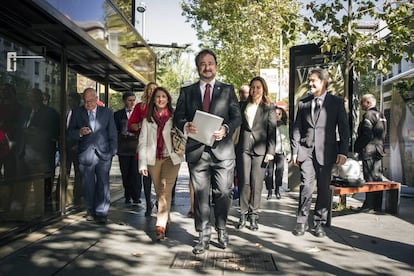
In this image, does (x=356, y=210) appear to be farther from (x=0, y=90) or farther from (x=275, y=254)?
(x=0, y=90)

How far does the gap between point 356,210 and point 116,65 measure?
4.83m

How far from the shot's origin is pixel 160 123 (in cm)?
611

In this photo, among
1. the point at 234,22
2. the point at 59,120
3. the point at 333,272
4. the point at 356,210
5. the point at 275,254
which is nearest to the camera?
the point at 333,272

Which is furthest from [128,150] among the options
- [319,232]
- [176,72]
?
[176,72]

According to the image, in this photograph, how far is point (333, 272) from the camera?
445 centimetres

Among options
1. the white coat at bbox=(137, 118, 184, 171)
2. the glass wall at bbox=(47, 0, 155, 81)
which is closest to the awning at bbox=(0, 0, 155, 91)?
the glass wall at bbox=(47, 0, 155, 81)

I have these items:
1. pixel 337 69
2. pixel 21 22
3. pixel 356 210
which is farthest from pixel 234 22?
pixel 21 22

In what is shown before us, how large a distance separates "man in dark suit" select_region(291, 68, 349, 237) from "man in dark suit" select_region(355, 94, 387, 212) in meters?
2.34

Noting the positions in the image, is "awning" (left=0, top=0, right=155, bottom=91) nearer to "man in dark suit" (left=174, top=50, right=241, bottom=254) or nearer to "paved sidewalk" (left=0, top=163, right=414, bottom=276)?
"man in dark suit" (left=174, top=50, right=241, bottom=254)

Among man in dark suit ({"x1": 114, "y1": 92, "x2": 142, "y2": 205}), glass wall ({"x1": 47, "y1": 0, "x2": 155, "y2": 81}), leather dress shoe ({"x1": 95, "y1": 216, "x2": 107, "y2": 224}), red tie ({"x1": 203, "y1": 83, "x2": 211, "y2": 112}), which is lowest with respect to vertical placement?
leather dress shoe ({"x1": 95, "y1": 216, "x2": 107, "y2": 224})

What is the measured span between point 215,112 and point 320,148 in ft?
5.36

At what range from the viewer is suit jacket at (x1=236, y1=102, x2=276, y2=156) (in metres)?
6.58

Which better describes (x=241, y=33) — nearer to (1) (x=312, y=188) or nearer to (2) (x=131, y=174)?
(2) (x=131, y=174)

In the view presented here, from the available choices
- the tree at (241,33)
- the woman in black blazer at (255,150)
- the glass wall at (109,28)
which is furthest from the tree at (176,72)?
the woman in black blazer at (255,150)
